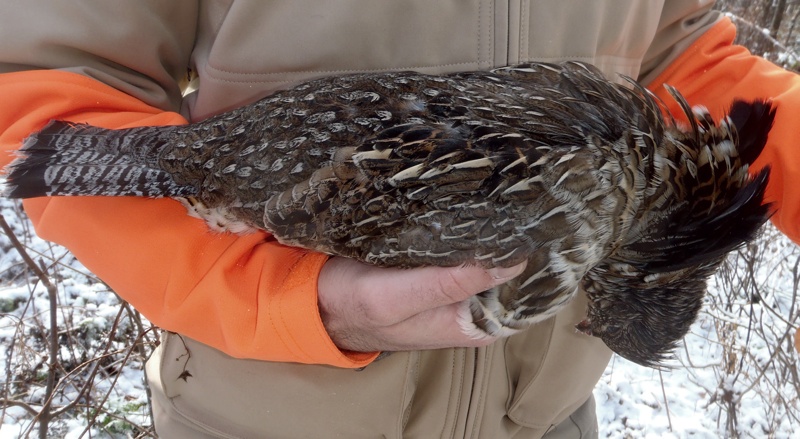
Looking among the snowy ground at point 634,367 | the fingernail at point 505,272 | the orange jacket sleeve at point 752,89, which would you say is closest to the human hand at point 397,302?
the fingernail at point 505,272

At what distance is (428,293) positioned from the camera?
1.83 m

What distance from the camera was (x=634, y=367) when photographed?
6.64m

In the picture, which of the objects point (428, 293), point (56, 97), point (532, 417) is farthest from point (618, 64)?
point (56, 97)

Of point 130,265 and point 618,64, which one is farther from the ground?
point 618,64

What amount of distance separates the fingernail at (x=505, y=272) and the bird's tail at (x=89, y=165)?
1096 millimetres

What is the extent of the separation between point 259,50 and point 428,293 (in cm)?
110

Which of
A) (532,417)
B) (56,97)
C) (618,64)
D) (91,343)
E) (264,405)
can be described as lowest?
(91,343)

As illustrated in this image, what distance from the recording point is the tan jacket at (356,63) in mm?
2105

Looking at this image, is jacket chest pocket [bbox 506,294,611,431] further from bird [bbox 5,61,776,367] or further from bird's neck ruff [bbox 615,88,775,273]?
bird's neck ruff [bbox 615,88,775,273]

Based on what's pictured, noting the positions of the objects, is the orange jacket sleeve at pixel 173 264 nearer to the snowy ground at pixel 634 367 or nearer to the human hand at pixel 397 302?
the human hand at pixel 397 302

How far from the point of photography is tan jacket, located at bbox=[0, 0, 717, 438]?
211cm

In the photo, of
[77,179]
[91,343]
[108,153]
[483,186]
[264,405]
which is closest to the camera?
[483,186]

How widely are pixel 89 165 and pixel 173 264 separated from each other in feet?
1.44

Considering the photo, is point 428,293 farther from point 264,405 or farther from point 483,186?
point 264,405
